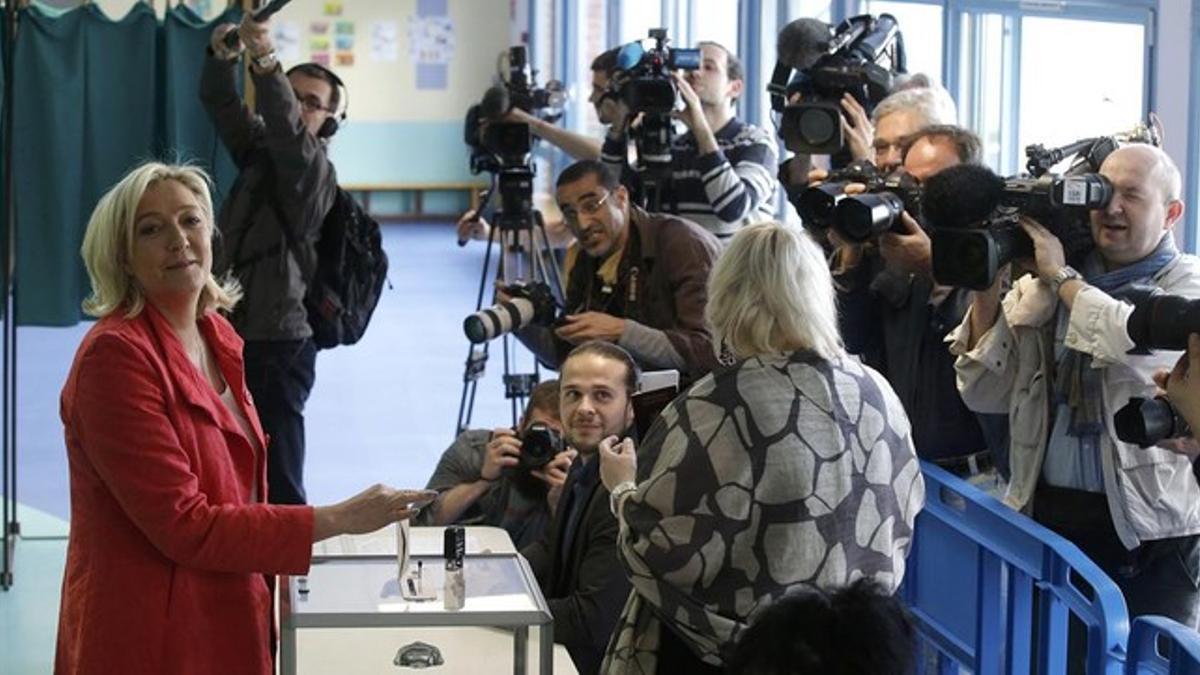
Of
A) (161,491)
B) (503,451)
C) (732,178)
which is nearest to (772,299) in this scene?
(161,491)

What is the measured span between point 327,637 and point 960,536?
1269 millimetres

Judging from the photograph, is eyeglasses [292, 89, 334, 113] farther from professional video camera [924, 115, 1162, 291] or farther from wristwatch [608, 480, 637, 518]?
wristwatch [608, 480, 637, 518]

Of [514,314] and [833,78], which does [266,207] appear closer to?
[514,314]

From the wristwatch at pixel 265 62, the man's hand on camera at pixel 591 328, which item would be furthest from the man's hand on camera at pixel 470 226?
the man's hand on camera at pixel 591 328

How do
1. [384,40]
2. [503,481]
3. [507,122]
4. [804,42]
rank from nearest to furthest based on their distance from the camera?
[503,481], [804,42], [507,122], [384,40]

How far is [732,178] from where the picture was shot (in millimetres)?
5527

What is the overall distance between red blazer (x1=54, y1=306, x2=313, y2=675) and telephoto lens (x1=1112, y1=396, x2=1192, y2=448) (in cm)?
134

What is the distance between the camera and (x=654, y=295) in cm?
506

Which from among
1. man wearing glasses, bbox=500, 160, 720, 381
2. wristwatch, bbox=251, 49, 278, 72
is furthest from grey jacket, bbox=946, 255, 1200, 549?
wristwatch, bbox=251, 49, 278, 72

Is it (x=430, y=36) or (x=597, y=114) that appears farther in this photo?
(x=430, y=36)

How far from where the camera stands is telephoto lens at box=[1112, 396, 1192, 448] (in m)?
3.09

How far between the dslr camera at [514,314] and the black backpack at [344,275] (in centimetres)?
75

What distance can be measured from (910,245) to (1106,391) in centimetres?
60

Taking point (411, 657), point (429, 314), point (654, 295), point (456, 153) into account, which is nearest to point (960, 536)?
point (411, 657)
